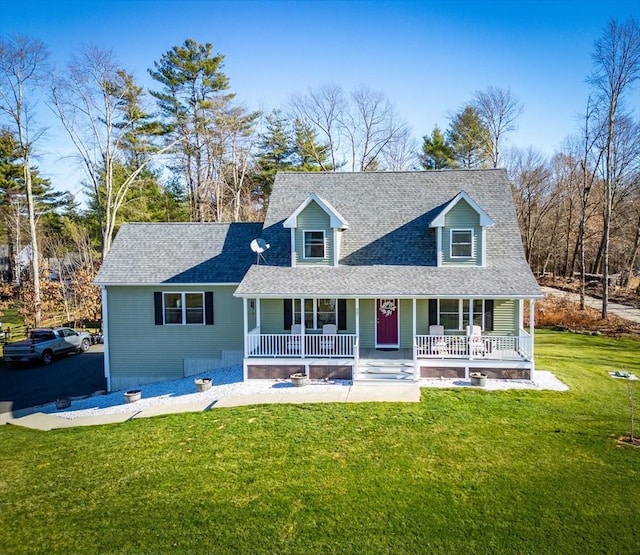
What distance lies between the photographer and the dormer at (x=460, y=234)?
53.7 ft

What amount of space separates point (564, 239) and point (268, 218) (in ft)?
127

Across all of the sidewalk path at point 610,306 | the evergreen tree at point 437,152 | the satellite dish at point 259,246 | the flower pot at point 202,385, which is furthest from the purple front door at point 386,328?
the evergreen tree at point 437,152

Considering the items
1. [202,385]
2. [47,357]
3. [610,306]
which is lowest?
[47,357]

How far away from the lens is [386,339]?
55.1 ft

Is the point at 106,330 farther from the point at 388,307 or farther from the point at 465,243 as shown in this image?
the point at 465,243

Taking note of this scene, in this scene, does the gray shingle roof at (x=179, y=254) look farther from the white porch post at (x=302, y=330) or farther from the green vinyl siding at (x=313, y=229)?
the white porch post at (x=302, y=330)

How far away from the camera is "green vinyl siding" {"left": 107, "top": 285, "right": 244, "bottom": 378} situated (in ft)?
57.0

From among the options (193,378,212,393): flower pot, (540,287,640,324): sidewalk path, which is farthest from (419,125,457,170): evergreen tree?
(193,378,212,393): flower pot

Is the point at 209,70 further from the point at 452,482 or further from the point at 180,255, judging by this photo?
the point at 452,482

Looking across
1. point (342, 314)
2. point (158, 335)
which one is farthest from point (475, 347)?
point (158, 335)

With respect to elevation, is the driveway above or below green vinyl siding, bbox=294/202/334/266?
below

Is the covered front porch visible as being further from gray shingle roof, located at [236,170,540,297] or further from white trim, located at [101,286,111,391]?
white trim, located at [101,286,111,391]

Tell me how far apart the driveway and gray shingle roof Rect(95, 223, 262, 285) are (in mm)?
4551

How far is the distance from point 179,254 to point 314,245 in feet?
18.7
